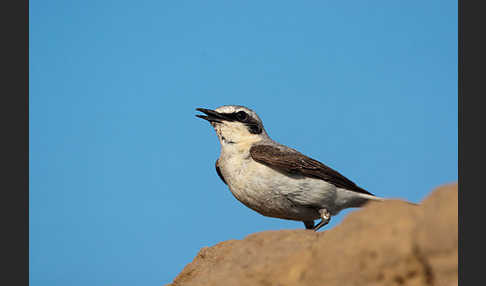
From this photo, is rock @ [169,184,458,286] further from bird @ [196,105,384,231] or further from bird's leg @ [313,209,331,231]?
bird's leg @ [313,209,331,231]

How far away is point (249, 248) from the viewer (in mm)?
6840

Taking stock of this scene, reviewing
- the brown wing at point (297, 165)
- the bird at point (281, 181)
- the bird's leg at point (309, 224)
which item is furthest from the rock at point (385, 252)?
the bird's leg at point (309, 224)

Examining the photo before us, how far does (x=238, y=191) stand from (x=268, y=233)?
2.40 m

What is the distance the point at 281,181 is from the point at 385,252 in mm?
4400

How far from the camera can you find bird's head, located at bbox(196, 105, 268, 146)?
9898 millimetres

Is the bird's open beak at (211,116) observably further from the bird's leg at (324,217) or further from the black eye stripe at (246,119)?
the bird's leg at (324,217)

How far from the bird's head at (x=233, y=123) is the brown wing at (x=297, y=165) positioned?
481 mm

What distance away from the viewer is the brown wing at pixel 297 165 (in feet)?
30.0

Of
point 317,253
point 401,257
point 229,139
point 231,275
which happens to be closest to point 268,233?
point 231,275

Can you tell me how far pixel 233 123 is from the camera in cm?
1001

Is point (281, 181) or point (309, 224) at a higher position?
point (281, 181)

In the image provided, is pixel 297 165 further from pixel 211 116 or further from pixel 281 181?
pixel 211 116

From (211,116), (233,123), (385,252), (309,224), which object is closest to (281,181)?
(309,224)

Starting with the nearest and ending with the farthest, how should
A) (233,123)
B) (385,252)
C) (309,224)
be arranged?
(385,252) < (309,224) < (233,123)
